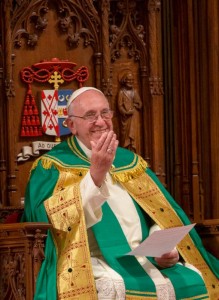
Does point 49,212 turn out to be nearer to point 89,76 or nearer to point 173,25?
point 89,76

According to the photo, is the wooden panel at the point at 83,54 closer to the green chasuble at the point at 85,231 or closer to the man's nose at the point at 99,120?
the green chasuble at the point at 85,231

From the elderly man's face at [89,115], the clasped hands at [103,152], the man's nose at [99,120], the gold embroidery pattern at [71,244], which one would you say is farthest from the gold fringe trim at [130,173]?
the clasped hands at [103,152]

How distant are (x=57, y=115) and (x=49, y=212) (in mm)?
1519

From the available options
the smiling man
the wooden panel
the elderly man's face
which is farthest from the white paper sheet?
the wooden panel

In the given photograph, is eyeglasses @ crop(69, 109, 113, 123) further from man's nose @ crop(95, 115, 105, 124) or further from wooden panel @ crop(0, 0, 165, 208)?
wooden panel @ crop(0, 0, 165, 208)

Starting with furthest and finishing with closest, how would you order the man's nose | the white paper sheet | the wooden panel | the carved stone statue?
1. the carved stone statue
2. the wooden panel
3. the man's nose
4. the white paper sheet

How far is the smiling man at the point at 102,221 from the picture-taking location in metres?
6.07

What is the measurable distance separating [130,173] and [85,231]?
0.85 meters

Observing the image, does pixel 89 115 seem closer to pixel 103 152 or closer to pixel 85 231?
pixel 103 152

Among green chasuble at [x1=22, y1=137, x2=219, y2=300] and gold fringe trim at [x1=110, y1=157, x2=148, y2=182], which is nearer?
green chasuble at [x1=22, y1=137, x2=219, y2=300]

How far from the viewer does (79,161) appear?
673cm

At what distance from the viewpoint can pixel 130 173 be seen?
689cm

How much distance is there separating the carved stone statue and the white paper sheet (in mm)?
1787

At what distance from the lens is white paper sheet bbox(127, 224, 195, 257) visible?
6.01 metres
